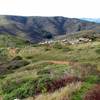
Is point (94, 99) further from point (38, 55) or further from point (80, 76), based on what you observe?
point (38, 55)

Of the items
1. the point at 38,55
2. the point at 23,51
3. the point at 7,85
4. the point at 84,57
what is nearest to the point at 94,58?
the point at 84,57

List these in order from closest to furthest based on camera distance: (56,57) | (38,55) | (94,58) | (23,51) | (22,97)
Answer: (22,97), (94,58), (56,57), (38,55), (23,51)

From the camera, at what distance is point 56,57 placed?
43531mm

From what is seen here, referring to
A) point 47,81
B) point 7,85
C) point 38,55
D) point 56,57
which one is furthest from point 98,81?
point 38,55

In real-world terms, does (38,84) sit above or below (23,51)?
above

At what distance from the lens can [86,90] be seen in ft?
54.1

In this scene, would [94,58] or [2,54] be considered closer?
[94,58]

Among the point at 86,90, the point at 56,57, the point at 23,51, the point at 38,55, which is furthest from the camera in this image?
the point at 23,51

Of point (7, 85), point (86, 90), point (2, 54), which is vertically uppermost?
point (86, 90)

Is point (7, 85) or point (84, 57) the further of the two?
point (84, 57)

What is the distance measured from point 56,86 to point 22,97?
1960mm

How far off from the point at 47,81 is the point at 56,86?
1372mm

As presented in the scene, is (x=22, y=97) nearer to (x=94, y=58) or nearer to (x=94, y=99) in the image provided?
(x=94, y=99)

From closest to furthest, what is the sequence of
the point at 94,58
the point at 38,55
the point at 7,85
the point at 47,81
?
the point at 47,81 < the point at 7,85 < the point at 94,58 < the point at 38,55
